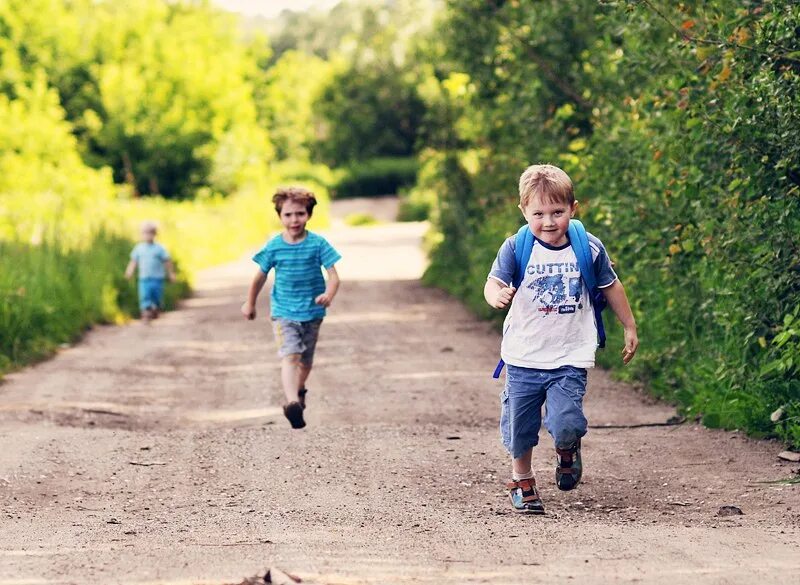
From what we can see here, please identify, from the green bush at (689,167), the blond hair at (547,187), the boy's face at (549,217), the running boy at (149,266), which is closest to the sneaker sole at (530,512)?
the boy's face at (549,217)

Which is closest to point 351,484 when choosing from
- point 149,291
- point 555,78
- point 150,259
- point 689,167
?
point 689,167

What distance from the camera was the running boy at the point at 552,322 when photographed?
665 cm

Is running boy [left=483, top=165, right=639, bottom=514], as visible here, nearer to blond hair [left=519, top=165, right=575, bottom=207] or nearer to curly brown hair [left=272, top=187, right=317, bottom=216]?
blond hair [left=519, top=165, right=575, bottom=207]

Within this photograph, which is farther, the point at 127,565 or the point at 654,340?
the point at 654,340

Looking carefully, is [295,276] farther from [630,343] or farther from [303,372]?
[630,343]

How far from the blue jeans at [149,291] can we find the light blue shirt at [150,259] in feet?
0.35

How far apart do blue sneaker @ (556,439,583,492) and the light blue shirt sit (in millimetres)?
13024

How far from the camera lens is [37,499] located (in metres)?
7.30

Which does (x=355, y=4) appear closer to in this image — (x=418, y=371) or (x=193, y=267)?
(x=193, y=267)

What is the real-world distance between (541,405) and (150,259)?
13123 millimetres

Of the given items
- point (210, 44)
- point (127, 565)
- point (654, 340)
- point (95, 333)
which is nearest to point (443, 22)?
point (95, 333)

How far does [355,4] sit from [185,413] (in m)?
52.1

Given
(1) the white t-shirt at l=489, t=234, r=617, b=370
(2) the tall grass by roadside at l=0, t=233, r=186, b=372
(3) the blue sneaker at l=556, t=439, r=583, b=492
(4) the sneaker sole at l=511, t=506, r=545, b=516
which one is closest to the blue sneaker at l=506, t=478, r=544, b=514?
(4) the sneaker sole at l=511, t=506, r=545, b=516

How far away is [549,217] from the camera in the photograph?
21.8 feet
